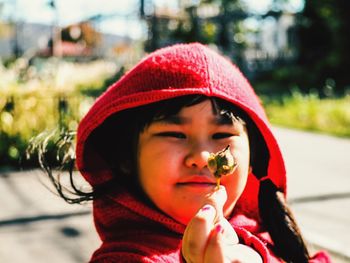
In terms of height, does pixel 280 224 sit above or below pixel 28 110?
above

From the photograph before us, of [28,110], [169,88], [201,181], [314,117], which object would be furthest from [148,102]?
[314,117]

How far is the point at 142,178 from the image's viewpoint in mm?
1512

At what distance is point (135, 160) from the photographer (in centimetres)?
156

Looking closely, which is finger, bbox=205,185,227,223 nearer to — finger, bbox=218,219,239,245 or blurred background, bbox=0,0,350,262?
finger, bbox=218,219,239,245

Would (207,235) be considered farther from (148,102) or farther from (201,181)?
(148,102)

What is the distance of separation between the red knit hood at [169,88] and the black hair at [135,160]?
0.03m

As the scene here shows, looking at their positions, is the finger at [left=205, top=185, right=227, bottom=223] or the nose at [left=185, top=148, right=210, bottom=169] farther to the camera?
the nose at [left=185, top=148, right=210, bottom=169]

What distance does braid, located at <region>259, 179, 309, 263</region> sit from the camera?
1748mm

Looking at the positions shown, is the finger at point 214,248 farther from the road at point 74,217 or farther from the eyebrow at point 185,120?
the road at point 74,217

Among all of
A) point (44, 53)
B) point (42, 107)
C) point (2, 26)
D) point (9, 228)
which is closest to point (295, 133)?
point (42, 107)

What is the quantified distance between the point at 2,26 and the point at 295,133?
57.0ft

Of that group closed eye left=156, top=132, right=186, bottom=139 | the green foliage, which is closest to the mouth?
closed eye left=156, top=132, right=186, bottom=139

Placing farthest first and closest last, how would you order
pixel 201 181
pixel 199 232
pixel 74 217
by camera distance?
pixel 74 217 < pixel 201 181 < pixel 199 232

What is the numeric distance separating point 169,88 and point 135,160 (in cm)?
25
